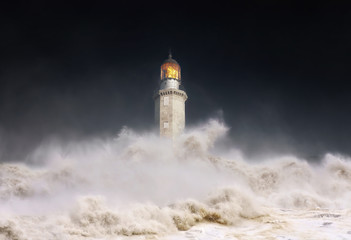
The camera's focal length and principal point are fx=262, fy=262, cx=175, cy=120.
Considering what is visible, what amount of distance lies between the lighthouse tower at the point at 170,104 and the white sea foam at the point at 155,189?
1343mm

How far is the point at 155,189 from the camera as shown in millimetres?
10766

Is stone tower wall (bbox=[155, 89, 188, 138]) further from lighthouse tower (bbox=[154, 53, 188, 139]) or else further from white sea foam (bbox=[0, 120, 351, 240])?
white sea foam (bbox=[0, 120, 351, 240])

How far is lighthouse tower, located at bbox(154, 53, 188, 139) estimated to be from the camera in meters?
23.9

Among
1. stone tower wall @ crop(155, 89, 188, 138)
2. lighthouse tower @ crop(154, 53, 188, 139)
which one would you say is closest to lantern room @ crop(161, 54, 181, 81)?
lighthouse tower @ crop(154, 53, 188, 139)

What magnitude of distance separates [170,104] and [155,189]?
1443cm

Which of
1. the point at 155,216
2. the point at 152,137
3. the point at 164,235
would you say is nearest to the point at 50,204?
the point at 155,216

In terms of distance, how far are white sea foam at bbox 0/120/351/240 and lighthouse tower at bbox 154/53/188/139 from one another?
1343 mm

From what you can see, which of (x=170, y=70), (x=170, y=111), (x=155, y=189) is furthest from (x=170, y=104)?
(x=155, y=189)

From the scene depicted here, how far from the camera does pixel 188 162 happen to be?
69.3ft

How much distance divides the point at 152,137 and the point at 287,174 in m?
11.5

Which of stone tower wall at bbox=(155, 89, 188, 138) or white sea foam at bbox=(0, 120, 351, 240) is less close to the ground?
stone tower wall at bbox=(155, 89, 188, 138)

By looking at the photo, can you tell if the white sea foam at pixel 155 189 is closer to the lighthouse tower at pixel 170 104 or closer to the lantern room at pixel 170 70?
the lighthouse tower at pixel 170 104

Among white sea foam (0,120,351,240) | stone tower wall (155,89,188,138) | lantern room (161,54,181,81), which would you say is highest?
lantern room (161,54,181,81)

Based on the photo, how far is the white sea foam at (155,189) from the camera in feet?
20.0
